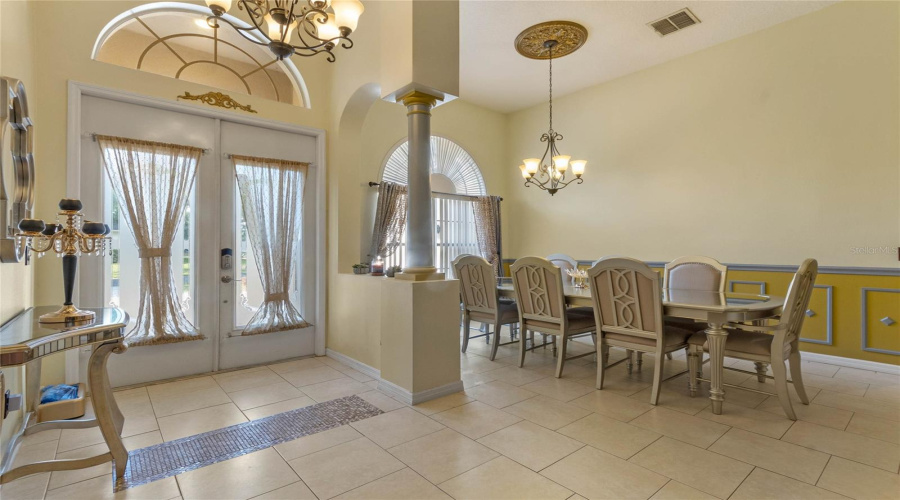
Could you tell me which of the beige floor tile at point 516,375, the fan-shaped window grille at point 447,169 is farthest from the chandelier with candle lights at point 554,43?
the beige floor tile at point 516,375

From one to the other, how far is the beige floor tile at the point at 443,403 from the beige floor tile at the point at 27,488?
188cm

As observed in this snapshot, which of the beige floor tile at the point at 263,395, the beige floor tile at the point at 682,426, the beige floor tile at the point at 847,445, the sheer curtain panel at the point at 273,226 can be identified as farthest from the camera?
the sheer curtain panel at the point at 273,226

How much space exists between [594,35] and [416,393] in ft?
12.7

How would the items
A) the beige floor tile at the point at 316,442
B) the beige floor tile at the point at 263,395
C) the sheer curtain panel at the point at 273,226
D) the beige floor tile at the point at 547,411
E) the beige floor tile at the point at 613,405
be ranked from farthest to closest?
the sheer curtain panel at the point at 273,226
the beige floor tile at the point at 263,395
the beige floor tile at the point at 613,405
the beige floor tile at the point at 547,411
the beige floor tile at the point at 316,442

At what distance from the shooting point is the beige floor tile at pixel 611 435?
2.22 m

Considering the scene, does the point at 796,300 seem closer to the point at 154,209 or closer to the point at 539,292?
the point at 539,292

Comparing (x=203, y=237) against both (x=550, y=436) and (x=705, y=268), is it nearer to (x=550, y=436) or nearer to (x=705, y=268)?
(x=550, y=436)

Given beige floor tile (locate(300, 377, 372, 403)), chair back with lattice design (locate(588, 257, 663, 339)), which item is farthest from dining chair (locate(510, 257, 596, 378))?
beige floor tile (locate(300, 377, 372, 403))

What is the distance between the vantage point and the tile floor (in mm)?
1870

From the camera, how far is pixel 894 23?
139 inches

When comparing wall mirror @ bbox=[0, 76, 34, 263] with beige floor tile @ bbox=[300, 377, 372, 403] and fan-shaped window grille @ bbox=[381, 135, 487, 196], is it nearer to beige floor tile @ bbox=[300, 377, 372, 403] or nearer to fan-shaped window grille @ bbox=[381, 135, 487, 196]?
beige floor tile @ bbox=[300, 377, 372, 403]

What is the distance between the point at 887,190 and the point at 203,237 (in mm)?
5905

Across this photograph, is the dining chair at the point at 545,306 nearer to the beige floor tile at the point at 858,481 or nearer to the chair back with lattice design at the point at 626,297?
the chair back with lattice design at the point at 626,297

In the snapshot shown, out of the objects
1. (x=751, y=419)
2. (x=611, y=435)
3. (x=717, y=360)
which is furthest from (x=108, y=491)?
(x=751, y=419)
